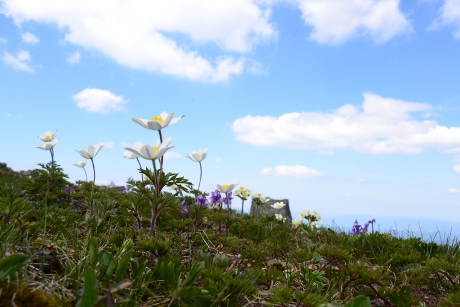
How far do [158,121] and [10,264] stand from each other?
217cm

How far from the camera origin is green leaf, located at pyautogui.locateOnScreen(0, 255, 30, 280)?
186cm

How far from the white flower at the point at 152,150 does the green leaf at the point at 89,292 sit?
189 cm

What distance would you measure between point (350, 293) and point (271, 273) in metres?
0.69

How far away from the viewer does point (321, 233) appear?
725 centimetres

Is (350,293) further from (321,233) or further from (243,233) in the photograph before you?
(321,233)

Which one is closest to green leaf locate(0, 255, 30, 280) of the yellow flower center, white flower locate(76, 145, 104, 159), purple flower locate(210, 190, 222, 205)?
the yellow flower center

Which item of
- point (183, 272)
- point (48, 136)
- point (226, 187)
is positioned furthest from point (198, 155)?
point (48, 136)

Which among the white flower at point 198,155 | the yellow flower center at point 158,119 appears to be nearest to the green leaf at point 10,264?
the yellow flower center at point 158,119

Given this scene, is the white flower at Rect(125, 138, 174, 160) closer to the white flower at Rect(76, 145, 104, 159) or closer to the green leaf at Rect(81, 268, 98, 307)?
the green leaf at Rect(81, 268, 98, 307)

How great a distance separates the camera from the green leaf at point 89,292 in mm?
1812

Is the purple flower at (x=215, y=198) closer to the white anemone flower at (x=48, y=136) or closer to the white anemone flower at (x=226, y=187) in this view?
the white anemone flower at (x=226, y=187)

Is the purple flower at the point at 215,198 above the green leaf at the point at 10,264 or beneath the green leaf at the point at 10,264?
above

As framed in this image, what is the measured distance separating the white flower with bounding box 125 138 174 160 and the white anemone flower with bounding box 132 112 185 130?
18 cm

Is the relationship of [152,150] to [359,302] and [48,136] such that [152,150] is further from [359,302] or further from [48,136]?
[48,136]
